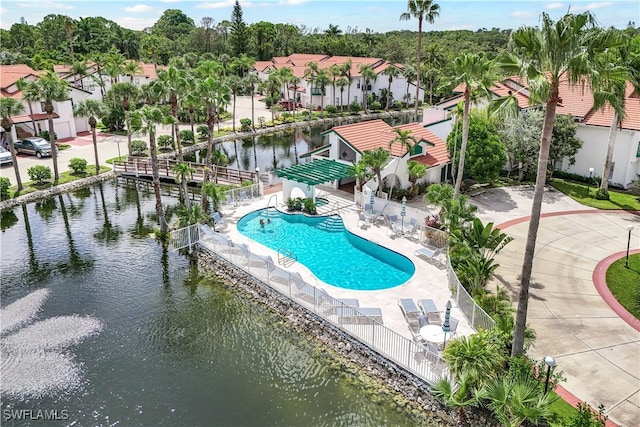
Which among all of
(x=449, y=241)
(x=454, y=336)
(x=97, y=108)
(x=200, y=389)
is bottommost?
(x=200, y=389)

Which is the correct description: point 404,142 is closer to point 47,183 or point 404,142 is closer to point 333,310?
point 333,310

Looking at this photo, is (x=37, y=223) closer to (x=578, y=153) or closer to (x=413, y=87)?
(x=578, y=153)

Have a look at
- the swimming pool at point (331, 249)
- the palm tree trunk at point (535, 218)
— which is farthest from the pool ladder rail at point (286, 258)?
the palm tree trunk at point (535, 218)

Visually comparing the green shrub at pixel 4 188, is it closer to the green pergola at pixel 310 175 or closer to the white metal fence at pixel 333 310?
the white metal fence at pixel 333 310

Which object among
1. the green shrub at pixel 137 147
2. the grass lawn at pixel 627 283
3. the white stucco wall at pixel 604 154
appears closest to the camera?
the grass lawn at pixel 627 283

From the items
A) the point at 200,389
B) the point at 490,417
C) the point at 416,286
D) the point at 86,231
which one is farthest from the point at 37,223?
the point at 490,417
